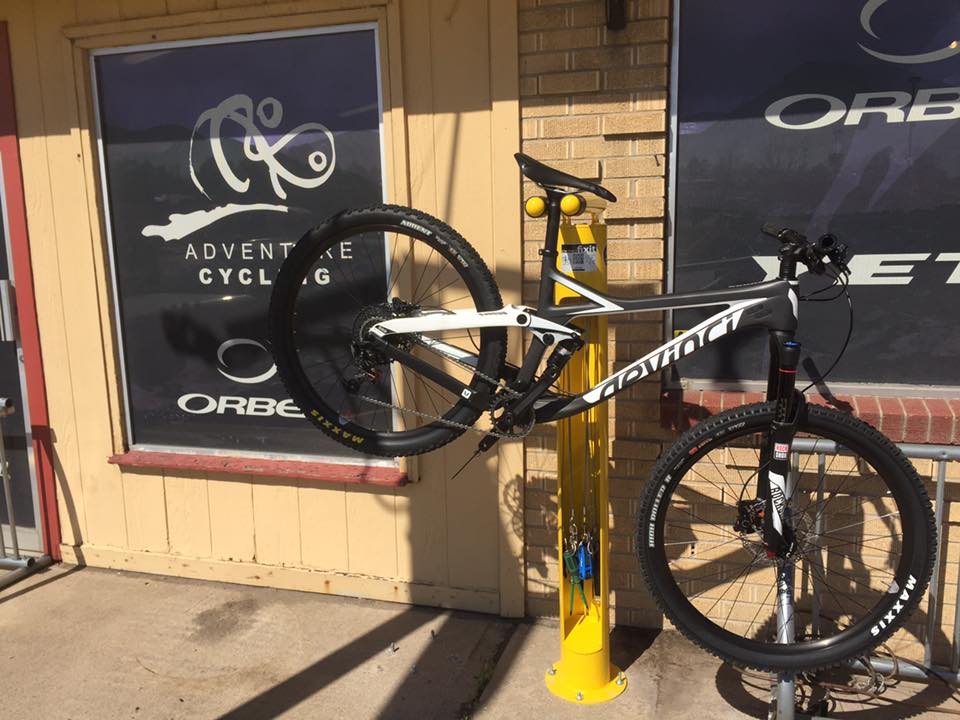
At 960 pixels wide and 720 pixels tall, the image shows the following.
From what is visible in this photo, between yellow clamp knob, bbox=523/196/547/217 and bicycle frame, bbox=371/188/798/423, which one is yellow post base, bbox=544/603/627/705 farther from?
yellow clamp knob, bbox=523/196/547/217

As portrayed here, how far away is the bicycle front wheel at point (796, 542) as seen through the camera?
93.2 inches

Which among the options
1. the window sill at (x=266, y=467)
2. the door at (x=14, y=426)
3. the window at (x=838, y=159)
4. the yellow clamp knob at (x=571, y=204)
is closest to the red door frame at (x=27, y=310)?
the door at (x=14, y=426)

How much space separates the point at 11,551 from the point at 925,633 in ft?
15.1

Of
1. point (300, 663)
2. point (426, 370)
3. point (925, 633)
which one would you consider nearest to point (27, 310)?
point (300, 663)

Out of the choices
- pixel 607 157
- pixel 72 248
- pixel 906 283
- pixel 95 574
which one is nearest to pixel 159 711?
pixel 95 574

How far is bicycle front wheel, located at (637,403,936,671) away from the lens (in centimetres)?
237

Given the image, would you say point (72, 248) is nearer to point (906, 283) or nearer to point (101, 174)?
point (101, 174)

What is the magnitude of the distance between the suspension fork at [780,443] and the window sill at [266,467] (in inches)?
69.3

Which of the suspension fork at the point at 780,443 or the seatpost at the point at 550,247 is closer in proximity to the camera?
the suspension fork at the point at 780,443

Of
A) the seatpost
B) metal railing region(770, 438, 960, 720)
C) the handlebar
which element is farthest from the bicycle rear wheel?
metal railing region(770, 438, 960, 720)

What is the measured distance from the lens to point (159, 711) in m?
3.02

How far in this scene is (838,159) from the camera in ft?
10.1

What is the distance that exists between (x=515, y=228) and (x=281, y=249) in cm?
119

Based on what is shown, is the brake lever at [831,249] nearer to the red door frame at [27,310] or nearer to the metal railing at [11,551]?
the red door frame at [27,310]
